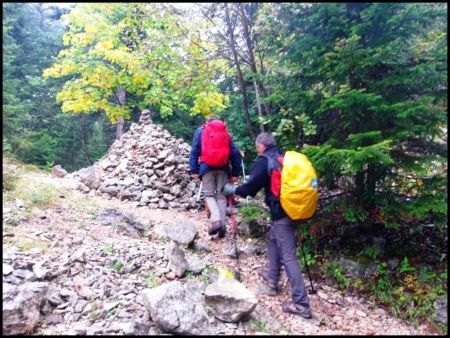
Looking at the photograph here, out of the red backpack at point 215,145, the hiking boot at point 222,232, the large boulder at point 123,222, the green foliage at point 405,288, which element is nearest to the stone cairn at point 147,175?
the large boulder at point 123,222

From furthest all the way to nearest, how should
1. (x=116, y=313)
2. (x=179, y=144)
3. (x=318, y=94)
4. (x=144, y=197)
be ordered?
1. (x=179, y=144)
2. (x=144, y=197)
3. (x=318, y=94)
4. (x=116, y=313)

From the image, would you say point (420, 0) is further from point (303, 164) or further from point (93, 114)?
point (93, 114)

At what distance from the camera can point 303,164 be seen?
373 centimetres

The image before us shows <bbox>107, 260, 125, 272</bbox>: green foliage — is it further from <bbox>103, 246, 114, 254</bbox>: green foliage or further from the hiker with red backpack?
the hiker with red backpack

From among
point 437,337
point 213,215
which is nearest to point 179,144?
point 213,215

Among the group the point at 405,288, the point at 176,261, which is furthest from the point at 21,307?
the point at 405,288

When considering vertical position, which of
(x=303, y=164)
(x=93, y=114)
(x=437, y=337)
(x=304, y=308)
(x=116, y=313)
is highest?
(x=93, y=114)

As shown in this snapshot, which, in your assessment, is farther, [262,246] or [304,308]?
[262,246]

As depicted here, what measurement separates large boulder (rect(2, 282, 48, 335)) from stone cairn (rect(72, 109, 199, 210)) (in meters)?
4.90

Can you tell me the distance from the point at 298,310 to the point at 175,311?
1541mm

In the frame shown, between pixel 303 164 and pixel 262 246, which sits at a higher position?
pixel 303 164

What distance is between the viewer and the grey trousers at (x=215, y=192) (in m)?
5.80

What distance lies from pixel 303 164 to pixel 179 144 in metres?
7.21

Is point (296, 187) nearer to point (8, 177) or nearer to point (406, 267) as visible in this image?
point (406, 267)
